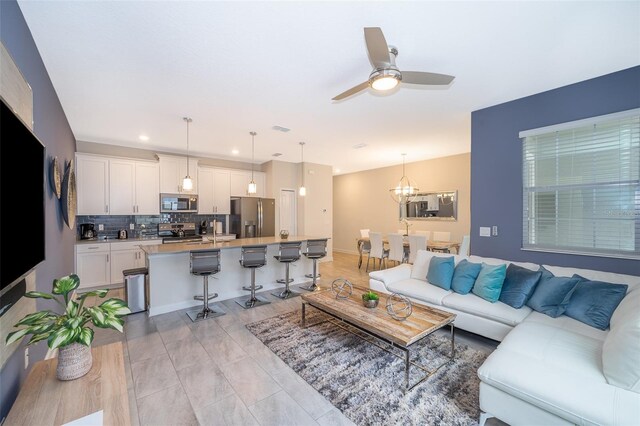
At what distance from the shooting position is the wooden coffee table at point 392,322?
2129mm

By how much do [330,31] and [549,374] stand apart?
9.38 feet

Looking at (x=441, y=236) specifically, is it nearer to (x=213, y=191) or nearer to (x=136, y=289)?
(x=213, y=191)

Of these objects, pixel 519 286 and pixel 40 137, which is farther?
pixel 519 286

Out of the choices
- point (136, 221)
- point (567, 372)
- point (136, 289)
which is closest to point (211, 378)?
point (136, 289)

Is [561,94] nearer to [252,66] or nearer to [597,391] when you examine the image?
[597,391]

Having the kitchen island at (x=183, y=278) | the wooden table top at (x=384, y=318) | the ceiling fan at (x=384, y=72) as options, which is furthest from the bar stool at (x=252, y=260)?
the ceiling fan at (x=384, y=72)

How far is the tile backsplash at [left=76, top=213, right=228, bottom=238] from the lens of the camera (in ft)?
17.2

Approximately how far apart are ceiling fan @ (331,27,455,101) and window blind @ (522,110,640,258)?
2025mm

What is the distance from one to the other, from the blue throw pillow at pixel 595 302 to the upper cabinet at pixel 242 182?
6.23 m

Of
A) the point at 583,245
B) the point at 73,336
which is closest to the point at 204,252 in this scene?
the point at 73,336

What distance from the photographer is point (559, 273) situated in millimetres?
2732

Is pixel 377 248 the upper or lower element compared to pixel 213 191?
lower

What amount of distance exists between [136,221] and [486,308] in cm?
646

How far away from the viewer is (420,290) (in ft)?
10.9
